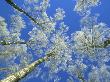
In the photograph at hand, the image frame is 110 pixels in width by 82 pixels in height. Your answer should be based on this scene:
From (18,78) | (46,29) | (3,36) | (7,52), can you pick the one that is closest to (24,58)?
(7,52)

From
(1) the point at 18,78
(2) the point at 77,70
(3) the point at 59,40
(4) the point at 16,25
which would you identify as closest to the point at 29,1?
(4) the point at 16,25

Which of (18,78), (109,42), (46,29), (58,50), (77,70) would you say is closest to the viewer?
(18,78)

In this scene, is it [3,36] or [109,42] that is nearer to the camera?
[109,42]

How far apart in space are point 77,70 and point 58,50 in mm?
1518

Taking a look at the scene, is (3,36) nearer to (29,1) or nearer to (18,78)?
(29,1)

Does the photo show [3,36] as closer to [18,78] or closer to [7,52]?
[7,52]

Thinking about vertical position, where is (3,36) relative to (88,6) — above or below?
below

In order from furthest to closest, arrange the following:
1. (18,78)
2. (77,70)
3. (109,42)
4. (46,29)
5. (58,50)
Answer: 1. (77,70)
2. (58,50)
3. (46,29)
4. (109,42)
5. (18,78)

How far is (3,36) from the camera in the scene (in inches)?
435


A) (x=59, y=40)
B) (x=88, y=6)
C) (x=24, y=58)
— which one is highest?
(x=88, y=6)

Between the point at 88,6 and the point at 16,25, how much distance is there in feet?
11.0

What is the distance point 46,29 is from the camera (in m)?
10.3

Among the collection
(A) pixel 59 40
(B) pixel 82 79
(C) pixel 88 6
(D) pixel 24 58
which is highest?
(C) pixel 88 6

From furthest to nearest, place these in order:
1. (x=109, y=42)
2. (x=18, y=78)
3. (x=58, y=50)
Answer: (x=58, y=50) < (x=109, y=42) < (x=18, y=78)
